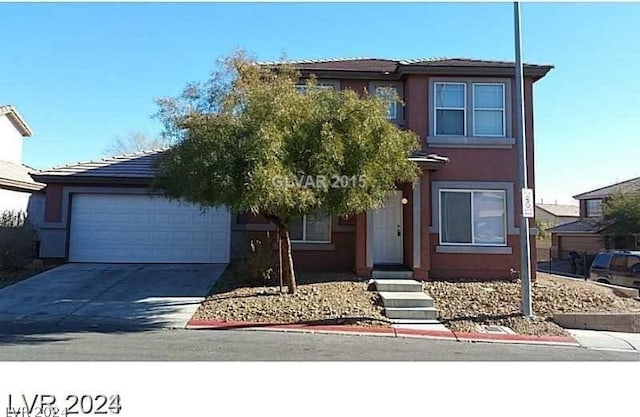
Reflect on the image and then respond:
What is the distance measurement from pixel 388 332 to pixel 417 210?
17.2 feet

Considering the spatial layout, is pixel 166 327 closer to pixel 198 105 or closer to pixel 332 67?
pixel 198 105

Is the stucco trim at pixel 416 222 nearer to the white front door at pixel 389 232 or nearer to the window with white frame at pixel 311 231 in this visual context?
the white front door at pixel 389 232

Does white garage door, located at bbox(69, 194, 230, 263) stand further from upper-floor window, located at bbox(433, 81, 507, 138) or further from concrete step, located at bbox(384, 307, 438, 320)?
upper-floor window, located at bbox(433, 81, 507, 138)

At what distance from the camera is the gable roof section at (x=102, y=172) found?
1700 centimetres

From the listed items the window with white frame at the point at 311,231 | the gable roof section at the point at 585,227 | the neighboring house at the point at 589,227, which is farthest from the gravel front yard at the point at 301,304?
the gable roof section at the point at 585,227

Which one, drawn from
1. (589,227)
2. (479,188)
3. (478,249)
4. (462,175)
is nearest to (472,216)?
(479,188)

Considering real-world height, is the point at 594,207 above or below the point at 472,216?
above

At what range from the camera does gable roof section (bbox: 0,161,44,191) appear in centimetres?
2075

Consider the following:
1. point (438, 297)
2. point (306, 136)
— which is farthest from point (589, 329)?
point (306, 136)

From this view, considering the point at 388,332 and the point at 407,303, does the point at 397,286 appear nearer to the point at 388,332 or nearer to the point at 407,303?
the point at 407,303

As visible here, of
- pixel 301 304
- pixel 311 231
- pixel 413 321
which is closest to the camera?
pixel 413 321

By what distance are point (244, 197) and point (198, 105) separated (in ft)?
9.19

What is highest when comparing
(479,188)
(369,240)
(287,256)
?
(479,188)

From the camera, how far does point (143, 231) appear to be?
17172mm
